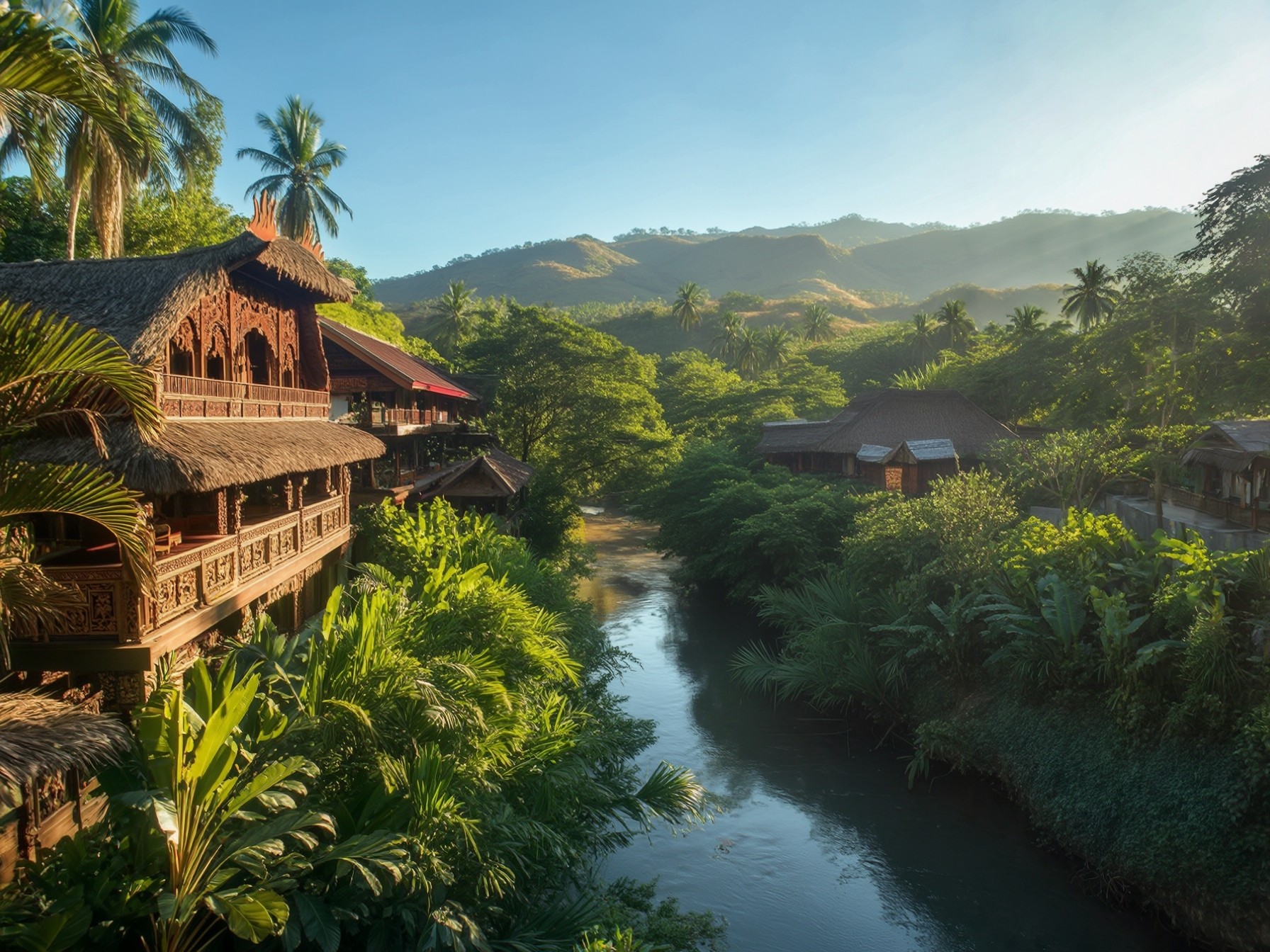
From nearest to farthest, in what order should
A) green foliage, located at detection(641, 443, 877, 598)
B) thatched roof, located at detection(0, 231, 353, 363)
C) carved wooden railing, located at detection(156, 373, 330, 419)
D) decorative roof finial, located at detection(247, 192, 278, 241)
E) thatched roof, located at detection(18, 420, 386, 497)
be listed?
1. thatched roof, located at detection(18, 420, 386, 497)
2. thatched roof, located at detection(0, 231, 353, 363)
3. carved wooden railing, located at detection(156, 373, 330, 419)
4. decorative roof finial, located at detection(247, 192, 278, 241)
5. green foliage, located at detection(641, 443, 877, 598)

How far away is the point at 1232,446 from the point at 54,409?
2743 cm

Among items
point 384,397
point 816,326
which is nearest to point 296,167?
point 384,397

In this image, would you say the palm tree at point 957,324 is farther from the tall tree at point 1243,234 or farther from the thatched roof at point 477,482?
the thatched roof at point 477,482

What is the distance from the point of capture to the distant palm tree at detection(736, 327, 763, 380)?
Result: 66.9 meters

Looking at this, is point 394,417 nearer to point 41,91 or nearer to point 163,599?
point 163,599

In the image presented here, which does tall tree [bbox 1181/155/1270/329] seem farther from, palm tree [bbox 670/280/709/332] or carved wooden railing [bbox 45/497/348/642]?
palm tree [bbox 670/280/709/332]

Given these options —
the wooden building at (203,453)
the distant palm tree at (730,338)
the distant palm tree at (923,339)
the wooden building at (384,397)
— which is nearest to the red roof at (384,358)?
the wooden building at (384,397)

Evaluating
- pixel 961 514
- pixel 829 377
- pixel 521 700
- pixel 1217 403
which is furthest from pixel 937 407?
pixel 521 700

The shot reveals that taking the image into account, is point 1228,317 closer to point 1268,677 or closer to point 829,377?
point 1268,677

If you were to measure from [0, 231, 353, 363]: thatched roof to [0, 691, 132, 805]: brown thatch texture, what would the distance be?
4.22 metres

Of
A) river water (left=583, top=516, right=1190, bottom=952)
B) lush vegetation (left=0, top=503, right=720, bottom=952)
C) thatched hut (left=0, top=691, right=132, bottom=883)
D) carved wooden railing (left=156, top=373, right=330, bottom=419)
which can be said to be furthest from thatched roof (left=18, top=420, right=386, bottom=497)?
river water (left=583, top=516, right=1190, bottom=952)

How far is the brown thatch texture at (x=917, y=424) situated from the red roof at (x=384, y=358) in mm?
16001

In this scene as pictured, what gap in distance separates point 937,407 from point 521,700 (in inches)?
1105

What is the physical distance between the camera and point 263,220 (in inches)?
525
